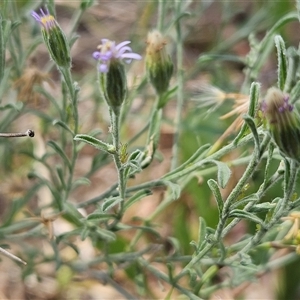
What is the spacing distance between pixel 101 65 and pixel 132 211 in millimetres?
1744

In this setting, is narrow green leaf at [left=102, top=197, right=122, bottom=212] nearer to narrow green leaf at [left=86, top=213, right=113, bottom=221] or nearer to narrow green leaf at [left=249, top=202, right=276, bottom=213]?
narrow green leaf at [left=86, top=213, right=113, bottom=221]

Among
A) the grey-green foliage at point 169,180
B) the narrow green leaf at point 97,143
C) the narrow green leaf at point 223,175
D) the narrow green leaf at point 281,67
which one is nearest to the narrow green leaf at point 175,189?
the grey-green foliage at point 169,180

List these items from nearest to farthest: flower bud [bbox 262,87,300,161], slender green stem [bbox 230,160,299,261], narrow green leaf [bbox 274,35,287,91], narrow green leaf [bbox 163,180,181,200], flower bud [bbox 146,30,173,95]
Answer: flower bud [bbox 262,87,300,161], slender green stem [bbox 230,160,299,261], narrow green leaf [bbox 274,35,287,91], narrow green leaf [bbox 163,180,181,200], flower bud [bbox 146,30,173,95]

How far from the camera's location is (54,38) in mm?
1334

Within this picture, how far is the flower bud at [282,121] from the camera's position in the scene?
1043mm

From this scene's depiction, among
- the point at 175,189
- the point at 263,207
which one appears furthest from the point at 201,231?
the point at 263,207

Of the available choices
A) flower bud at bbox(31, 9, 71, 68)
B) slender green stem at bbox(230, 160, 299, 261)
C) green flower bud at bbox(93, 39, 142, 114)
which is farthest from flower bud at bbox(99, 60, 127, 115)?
slender green stem at bbox(230, 160, 299, 261)

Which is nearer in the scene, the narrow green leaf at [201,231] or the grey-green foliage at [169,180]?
the grey-green foliage at [169,180]

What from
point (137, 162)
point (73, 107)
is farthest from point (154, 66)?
point (137, 162)

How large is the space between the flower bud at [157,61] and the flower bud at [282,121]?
54 cm

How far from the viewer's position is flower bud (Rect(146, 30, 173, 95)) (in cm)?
154

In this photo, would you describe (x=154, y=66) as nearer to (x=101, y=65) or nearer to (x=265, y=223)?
(x=101, y=65)

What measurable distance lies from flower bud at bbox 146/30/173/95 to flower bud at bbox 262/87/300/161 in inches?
21.3

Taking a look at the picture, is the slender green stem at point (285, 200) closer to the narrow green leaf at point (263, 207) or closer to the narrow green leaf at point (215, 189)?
the narrow green leaf at point (263, 207)
